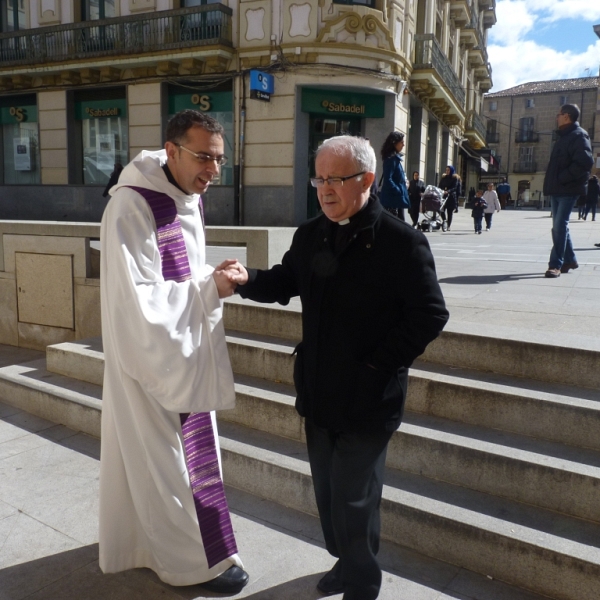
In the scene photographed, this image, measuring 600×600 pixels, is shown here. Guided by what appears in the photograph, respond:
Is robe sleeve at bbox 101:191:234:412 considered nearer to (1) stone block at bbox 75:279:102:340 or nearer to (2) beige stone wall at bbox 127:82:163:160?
(1) stone block at bbox 75:279:102:340

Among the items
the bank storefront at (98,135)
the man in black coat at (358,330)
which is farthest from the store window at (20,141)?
the man in black coat at (358,330)

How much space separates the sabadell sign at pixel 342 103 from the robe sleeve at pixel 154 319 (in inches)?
559

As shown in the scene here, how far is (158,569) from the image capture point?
283 cm

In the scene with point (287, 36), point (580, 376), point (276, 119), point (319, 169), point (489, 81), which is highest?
point (489, 81)

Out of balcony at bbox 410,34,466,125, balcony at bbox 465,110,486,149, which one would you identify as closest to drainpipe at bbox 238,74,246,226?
balcony at bbox 410,34,466,125

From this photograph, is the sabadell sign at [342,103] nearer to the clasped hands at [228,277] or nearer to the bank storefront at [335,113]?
the bank storefront at [335,113]

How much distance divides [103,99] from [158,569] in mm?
17556

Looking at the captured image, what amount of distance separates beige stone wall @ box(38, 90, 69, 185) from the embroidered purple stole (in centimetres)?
1751

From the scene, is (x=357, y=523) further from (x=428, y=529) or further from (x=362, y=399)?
(x=428, y=529)

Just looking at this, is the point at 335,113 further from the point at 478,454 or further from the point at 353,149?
the point at 353,149

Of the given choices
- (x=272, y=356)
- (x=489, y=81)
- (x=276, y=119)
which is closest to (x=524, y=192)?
(x=489, y=81)

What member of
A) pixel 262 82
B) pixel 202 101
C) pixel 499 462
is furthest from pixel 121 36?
pixel 499 462

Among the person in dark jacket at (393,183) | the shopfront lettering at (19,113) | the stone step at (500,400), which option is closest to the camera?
the stone step at (500,400)

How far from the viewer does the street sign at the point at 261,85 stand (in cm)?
1512
